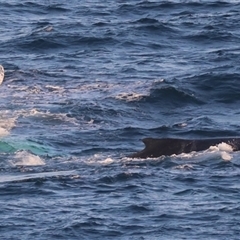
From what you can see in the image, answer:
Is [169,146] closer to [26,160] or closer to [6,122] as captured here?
[26,160]

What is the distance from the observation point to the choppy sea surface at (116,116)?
883 inches

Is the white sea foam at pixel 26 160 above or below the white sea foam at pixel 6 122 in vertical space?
above

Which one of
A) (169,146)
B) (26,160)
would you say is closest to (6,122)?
(26,160)

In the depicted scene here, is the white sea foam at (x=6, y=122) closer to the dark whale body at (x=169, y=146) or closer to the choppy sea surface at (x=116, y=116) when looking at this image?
the choppy sea surface at (x=116, y=116)

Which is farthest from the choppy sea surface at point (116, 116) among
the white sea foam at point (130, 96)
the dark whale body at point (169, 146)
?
the dark whale body at point (169, 146)

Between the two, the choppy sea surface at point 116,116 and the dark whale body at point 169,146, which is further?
the dark whale body at point 169,146

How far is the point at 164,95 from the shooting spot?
35625 millimetres

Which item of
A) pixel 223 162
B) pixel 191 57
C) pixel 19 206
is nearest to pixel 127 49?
pixel 191 57

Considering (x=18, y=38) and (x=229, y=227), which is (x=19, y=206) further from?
(x=18, y=38)

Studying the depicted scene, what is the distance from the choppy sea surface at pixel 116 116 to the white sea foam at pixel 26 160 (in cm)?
5

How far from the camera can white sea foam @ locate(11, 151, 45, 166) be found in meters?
27.5

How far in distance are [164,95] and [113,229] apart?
47.5ft

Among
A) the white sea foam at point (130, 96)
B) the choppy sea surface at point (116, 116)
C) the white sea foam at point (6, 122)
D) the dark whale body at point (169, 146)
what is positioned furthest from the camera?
the white sea foam at point (130, 96)

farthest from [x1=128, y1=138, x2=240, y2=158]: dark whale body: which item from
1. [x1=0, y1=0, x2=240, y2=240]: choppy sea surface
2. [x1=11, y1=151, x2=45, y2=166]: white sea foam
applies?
→ [x1=11, y1=151, x2=45, y2=166]: white sea foam
